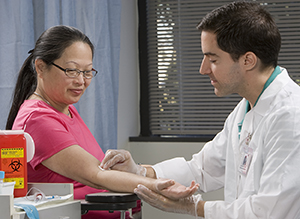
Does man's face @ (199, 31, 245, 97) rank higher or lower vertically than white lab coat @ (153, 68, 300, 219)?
higher

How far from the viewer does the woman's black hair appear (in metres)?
1.60

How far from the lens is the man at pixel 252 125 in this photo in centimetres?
130

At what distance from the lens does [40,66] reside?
1.62m

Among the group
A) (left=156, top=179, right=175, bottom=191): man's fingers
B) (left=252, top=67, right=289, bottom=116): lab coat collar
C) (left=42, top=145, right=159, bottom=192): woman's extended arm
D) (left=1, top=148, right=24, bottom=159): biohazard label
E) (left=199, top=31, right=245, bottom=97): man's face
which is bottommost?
(left=156, top=179, right=175, bottom=191): man's fingers

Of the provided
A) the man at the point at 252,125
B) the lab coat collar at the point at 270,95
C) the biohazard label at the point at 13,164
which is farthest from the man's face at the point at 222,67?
the biohazard label at the point at 13,164

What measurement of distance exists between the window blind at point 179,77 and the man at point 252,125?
1419 millimetres

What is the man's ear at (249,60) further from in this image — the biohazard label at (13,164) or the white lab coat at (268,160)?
the biohazard label at (13,164)

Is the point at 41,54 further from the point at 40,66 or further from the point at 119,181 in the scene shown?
the point at 119,181

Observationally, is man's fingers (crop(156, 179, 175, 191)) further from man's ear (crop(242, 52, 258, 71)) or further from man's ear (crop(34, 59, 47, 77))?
man's ear (crop(34, 59, 47, 77))

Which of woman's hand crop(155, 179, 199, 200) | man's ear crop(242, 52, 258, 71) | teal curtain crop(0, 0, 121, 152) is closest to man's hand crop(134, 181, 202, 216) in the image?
woman's hand crop(155, 179, 199, 200)

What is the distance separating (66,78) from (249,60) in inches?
31.2

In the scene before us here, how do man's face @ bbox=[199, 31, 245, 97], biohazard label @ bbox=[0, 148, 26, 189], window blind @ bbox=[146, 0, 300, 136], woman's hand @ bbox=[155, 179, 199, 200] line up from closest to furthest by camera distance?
biohazard label @ bbox=[0, 148, 26, 189] → woman's hand @ bbox=[155, 179, 199, 200] → man's face @ bbox=[199, 31, 245, 97] → window blind @ bbox=[146, 0, 300, 136]

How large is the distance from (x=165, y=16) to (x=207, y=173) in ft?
5.73

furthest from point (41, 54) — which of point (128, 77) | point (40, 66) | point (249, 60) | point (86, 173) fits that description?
point (128, 77)
